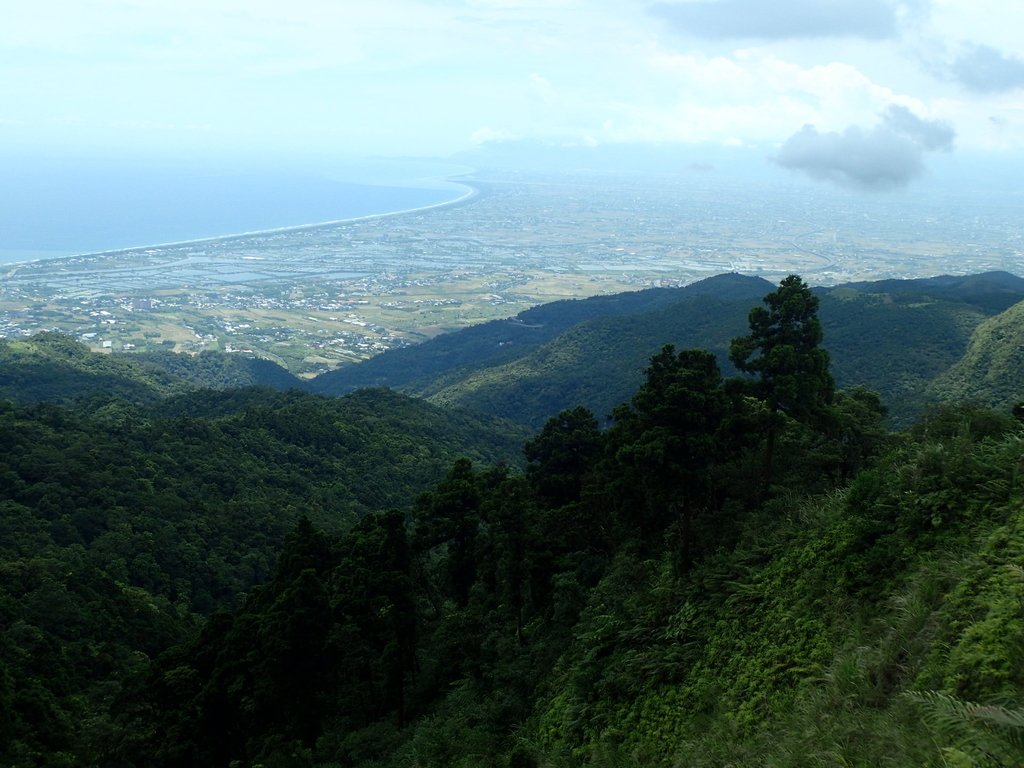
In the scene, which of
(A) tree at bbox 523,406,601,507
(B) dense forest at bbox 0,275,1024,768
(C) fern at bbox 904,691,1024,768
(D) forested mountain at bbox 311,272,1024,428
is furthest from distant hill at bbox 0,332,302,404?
(C) fern at bbox 904,691,1024,768

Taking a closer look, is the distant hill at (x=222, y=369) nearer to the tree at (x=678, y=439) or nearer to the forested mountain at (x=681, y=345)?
the forested mountain at (x=681, y=345)

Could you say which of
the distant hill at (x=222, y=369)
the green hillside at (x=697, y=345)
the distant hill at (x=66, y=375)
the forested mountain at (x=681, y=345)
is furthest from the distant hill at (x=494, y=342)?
the distant hill at (x=66, y=375)

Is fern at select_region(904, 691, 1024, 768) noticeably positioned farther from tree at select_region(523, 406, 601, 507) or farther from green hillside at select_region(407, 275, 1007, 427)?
green hillside at select_region(407, 275, 1007, 427)

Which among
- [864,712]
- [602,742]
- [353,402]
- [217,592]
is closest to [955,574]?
[864,712]

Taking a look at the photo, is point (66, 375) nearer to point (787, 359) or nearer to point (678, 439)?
point (678, 439)

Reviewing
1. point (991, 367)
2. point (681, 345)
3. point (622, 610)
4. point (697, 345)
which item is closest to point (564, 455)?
point (622, 610)
